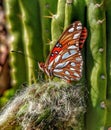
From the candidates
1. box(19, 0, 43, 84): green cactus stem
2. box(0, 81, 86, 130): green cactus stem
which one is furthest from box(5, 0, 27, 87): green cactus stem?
box(0, 81, 86, 130): green cactus stem

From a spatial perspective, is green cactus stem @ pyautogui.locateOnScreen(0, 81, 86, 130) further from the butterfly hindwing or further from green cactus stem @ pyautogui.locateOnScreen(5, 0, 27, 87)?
green cactus stem @ pyautogui.locateOnScreen(5, 0, 27, 87)

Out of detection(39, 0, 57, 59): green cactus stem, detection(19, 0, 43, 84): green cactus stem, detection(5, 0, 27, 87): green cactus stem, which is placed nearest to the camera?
detection(39, 0, 57, 59): green cactus stem

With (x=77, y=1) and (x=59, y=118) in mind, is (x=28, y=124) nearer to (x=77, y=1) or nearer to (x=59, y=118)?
(x=59, y=118)

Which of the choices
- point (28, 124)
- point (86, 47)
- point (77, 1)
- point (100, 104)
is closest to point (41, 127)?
point (28, 124)

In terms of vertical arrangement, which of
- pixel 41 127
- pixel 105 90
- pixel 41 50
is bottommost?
pixel 41 127

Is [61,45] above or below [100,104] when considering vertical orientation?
above
